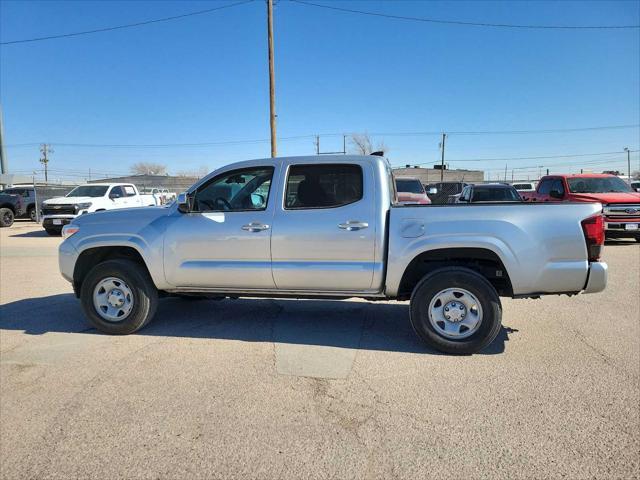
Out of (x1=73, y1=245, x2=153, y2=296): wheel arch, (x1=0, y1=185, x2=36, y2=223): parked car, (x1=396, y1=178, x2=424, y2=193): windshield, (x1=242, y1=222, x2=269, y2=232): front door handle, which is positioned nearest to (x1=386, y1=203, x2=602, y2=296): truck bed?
(x1=242, y1=222, x2=269, y2=232): front door handle

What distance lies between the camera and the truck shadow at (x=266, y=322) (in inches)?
190

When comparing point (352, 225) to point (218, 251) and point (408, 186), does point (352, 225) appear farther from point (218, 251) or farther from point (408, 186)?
point (408, 186)

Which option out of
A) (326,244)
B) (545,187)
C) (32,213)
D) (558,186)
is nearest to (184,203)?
(326,244)

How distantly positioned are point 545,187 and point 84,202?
1610cm

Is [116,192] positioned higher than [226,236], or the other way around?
[116,192]

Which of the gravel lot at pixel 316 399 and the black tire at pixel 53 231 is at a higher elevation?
the black tire at pixel 53 231

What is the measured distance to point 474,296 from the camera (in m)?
4.26

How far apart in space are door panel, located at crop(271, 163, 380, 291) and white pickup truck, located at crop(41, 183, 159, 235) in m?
12.8

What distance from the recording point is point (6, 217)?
20.0m

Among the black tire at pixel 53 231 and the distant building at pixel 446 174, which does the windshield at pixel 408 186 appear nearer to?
the black tire at pixel 53 231

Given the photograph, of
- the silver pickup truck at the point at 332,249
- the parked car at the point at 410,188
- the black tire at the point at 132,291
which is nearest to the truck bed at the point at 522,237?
the silver pickup truck at the point at 332,249

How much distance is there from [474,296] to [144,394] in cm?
305

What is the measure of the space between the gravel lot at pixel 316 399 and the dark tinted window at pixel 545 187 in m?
9.65

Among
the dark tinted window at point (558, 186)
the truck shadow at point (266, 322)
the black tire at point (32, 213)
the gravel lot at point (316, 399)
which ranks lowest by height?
the gravel lot at point (316, 399)
